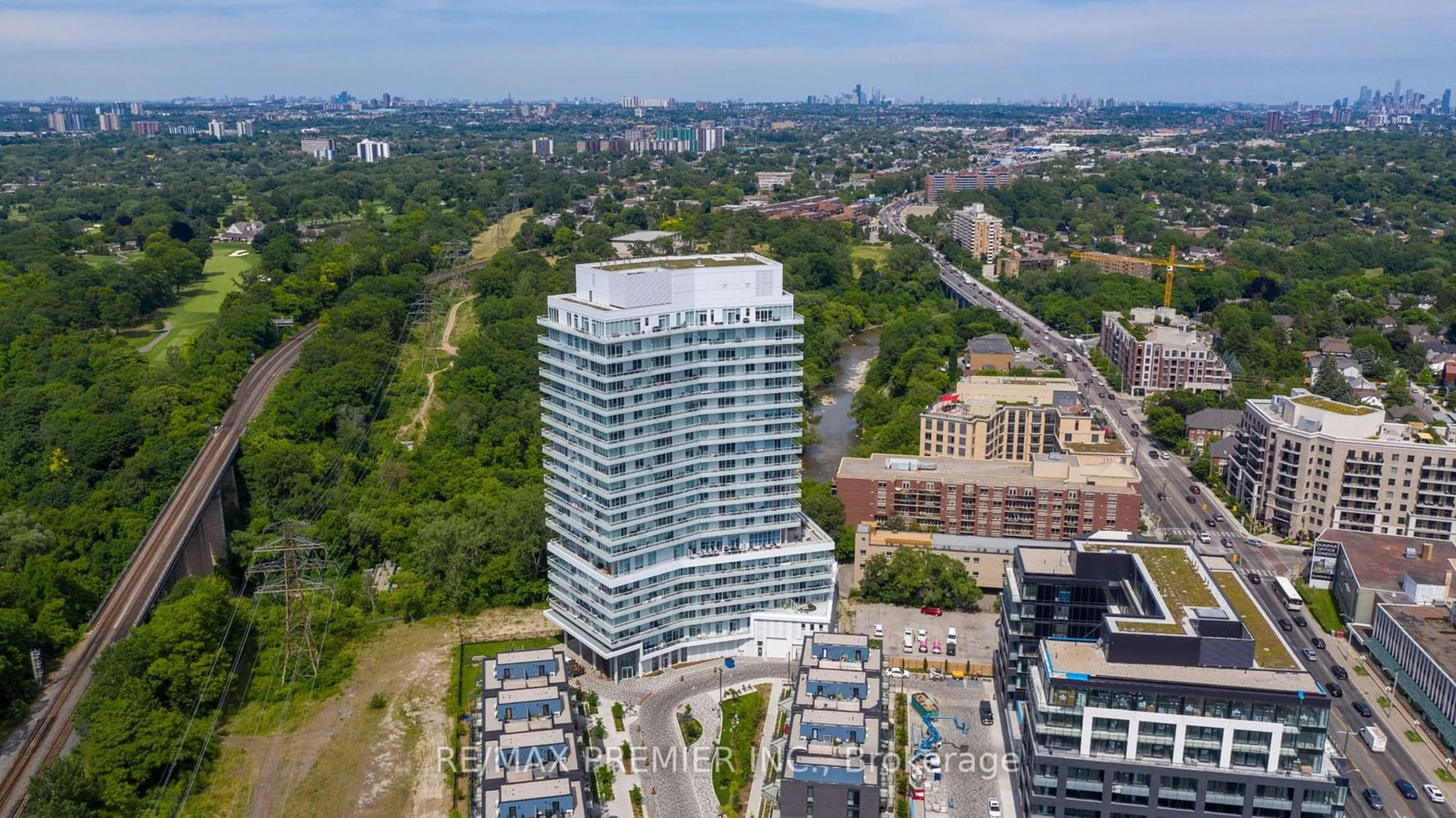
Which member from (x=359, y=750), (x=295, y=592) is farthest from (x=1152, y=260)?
(x=359, y=750)

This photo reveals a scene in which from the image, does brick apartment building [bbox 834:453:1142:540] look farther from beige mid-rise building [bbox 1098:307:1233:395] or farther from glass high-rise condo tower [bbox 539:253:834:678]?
beige mid-rise building [bbox 1098:307:1233:395]

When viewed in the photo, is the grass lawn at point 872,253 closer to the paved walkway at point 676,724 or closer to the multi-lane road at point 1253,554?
the multi-lane road at point 1253,554

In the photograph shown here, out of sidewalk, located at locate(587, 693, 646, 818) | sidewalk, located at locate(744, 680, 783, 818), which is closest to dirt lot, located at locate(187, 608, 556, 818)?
sidewalk, located at locate(587, 693, 646, 818)

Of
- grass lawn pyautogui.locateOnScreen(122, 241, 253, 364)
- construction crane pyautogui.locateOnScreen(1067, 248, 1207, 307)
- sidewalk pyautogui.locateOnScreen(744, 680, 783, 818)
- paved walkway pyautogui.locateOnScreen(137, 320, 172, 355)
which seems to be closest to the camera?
sidewalk pyautogui.locateOnScreen(744, 680, 783, 818)

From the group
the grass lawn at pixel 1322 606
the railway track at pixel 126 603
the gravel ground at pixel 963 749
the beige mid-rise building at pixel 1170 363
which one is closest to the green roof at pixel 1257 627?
the gravel ground at pixel 963 749

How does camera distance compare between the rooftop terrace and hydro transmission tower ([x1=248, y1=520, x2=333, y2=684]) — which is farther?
the rooftop terrace

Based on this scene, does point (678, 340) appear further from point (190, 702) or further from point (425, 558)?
point (190, 702)
